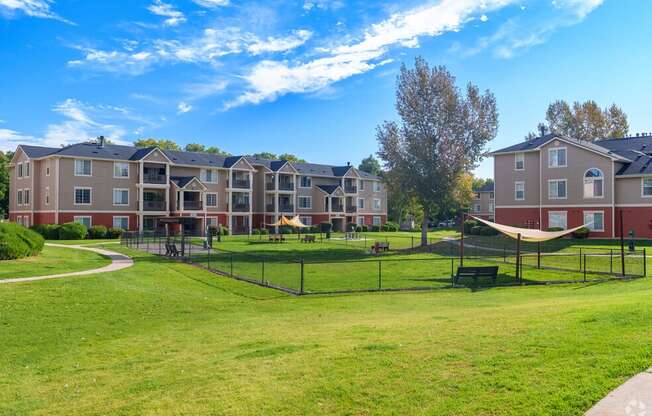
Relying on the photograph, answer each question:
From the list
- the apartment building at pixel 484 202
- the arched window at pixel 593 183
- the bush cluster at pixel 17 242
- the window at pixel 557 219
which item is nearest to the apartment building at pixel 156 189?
the bush cluster at pixel 17 242

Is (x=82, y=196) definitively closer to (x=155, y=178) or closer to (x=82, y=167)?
(x=82, y=167)

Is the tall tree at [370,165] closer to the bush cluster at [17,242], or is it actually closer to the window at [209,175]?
the window at [209,175]

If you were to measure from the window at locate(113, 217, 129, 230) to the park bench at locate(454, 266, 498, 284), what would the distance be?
45336mm

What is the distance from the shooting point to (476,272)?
874 inches

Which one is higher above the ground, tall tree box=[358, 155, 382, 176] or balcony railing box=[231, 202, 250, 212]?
tall tree box=[358, 155, 382, 176]

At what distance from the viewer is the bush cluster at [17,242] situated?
2419cm

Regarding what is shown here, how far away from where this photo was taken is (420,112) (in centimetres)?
4531

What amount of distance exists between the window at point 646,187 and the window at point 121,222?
51640mm

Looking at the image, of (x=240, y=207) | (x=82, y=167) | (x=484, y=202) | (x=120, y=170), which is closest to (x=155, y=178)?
(x=120, y=170)

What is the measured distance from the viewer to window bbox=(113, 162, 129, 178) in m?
58.8

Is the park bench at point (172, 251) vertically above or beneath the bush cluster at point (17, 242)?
beneath

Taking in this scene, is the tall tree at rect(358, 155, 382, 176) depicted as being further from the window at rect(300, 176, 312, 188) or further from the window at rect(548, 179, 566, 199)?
the window at rect(548, 179, 566, 199)

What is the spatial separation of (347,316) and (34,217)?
54.9m

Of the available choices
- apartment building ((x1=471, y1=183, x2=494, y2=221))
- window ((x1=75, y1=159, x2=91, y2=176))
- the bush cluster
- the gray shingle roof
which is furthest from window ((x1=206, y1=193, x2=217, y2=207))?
apartment building ((x1=471, y1=183, x2=494, y2=221))
